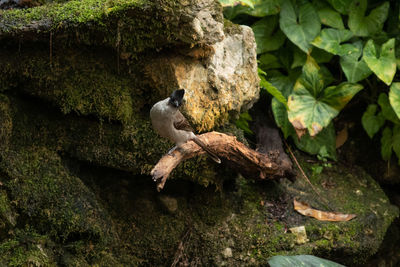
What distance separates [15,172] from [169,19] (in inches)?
54.9

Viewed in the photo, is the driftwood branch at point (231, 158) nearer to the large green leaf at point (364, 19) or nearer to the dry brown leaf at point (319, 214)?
the dry brown leaf at point (319, 214)

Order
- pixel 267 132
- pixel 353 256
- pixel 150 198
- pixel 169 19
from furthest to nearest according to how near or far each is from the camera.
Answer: pixel 267 132
pixel 353 256
pixel 150 198
pixel 169 19

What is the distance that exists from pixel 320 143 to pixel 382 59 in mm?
966

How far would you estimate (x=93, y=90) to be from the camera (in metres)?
3.01

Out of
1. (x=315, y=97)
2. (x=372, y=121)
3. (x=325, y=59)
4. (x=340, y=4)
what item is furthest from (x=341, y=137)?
(x=340, y=4)

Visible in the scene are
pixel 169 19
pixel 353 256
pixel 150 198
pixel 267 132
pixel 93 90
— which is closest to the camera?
pixel 169 19

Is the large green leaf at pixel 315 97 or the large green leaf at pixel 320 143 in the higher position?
the large green leaf at pixel 315 97

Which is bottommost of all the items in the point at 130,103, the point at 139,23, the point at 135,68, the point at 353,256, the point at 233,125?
the point at 353,256

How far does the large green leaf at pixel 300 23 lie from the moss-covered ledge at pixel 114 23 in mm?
1360

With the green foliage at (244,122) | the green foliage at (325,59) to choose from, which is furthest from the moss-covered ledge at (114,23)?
the green foliage at (325,59)

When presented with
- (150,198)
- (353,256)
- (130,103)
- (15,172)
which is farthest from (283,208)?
(15,172)

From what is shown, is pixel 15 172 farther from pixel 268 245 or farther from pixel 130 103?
pixel 268 245

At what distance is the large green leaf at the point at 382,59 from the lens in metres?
3.78

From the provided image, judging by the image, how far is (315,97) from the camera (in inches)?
159
